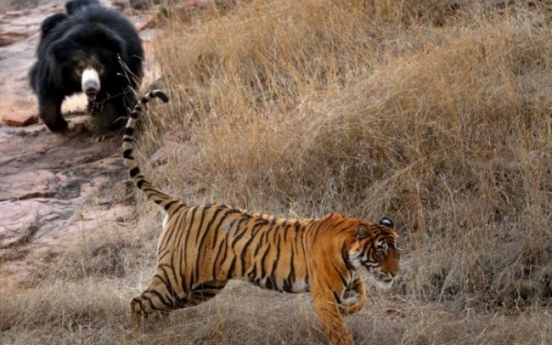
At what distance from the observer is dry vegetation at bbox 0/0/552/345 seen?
5.46m

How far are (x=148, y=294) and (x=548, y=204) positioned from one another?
8.66 feet

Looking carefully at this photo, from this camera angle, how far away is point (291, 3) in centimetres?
959

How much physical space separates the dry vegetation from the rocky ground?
0.33m

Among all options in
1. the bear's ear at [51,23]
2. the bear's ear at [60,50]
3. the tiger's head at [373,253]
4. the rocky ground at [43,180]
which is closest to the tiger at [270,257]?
the tiger's head at [373,253]

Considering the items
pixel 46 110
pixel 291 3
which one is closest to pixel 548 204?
pixel 291 3

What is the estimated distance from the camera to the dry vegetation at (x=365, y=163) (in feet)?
17.9

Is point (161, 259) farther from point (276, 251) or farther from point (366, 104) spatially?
point (366, 104)

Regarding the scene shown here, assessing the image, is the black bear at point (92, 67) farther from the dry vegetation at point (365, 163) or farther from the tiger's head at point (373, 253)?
the tiger's head at point (373, 253)

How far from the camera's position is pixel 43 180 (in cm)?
848

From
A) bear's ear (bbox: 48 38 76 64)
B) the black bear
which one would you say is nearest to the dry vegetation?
the black bear

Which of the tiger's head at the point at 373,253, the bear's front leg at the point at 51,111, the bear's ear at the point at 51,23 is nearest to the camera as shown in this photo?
the tiger's head at the point at 373,253

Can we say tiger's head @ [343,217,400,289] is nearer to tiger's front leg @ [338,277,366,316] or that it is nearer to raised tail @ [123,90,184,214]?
tiger's front leg @ [338,277,366,316]

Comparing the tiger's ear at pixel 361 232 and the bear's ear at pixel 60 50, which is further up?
the tiger's ear at pixel 361 232

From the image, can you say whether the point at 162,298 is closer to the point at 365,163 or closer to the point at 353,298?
the point at 353,298
